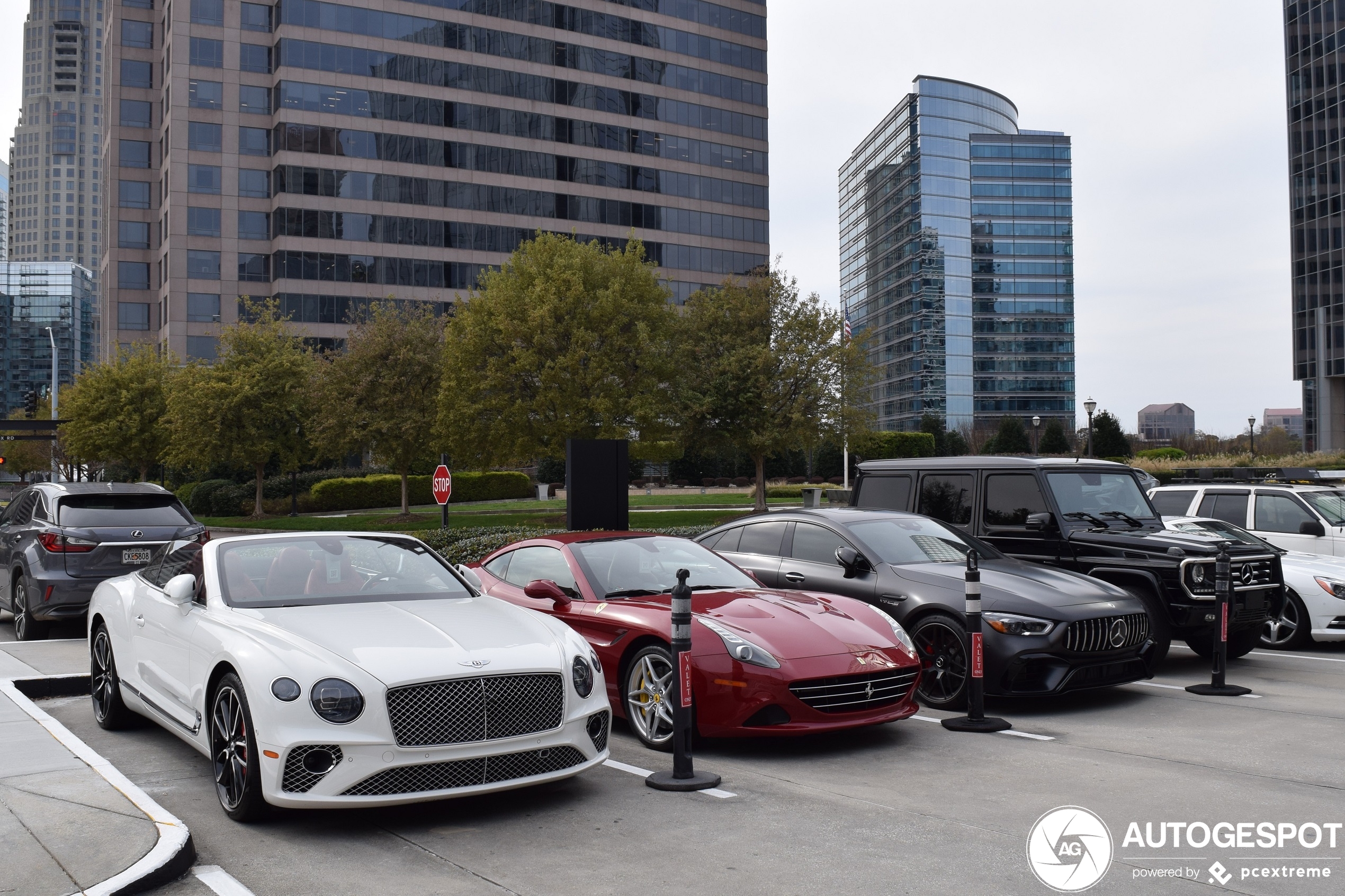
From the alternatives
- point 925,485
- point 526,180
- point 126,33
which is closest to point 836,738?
point 925,485

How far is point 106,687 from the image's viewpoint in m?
7.37

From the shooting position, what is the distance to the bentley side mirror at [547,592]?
7484mm

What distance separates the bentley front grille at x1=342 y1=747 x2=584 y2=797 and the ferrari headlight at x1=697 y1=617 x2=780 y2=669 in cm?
151

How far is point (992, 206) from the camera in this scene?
12669 cm

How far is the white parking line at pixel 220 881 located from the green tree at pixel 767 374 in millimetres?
30053

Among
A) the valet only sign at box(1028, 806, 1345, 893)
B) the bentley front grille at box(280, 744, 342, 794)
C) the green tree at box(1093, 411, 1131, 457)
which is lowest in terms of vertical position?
the valet only sign at box(1028, 806, 1345, 893)

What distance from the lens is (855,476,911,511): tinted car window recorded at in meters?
11.4

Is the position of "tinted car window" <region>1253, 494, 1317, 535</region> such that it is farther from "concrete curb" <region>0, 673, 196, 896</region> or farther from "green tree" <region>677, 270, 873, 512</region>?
"green tree" <region>677, 270, 873, 512</region>

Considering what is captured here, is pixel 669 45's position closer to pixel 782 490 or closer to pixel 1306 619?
pixel 782 490

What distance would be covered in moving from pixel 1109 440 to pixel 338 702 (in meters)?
54.1

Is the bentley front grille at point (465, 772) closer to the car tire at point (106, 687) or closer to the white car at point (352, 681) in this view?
the white car at point (352, 681)

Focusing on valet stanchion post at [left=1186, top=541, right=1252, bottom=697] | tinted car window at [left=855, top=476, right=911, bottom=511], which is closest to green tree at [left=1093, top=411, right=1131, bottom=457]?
tinted car window at [left=855, top=476, right=911, bottom=511]

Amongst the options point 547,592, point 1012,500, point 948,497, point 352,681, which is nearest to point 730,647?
point 547,592

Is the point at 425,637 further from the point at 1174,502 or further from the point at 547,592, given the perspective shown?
the point at 1174,502
